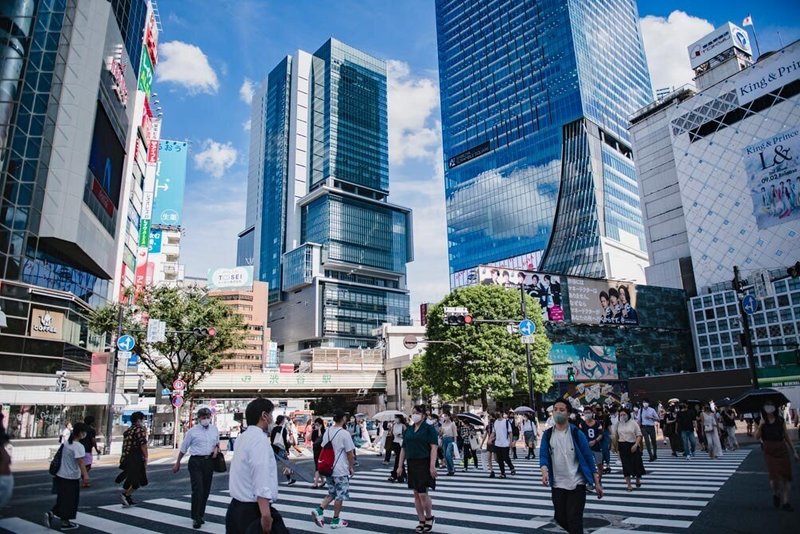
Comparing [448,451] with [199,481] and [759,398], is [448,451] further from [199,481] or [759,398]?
[759,398]

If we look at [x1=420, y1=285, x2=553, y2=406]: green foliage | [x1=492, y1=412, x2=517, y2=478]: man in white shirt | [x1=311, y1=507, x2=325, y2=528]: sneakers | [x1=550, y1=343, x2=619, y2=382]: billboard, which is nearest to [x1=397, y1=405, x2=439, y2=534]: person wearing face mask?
[x1=311, y1=507, x2=325, y2=528]: sneakers

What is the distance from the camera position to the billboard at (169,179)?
8506 cm

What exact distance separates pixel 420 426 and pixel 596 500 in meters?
3.94

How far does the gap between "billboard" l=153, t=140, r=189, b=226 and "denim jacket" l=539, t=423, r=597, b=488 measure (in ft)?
293

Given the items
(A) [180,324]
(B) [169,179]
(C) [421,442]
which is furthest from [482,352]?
(B) [169,179]

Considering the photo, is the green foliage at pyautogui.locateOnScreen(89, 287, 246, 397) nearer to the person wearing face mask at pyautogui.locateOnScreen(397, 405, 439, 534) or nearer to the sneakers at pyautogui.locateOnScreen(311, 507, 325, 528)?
the sneakers at pyautogui.locateOnScreen(311, 507, 325, 528)

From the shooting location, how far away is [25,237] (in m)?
30.3

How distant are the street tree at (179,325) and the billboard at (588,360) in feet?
112

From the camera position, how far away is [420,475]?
24.7ft

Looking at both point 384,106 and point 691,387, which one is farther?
point 384,106

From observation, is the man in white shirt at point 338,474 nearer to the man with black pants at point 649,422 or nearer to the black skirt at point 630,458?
the black skirt at point 630,458

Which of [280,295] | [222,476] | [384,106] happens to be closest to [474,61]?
[384,106]

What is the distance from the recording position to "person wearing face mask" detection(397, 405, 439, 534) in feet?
23.9

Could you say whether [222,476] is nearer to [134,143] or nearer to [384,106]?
[134,143]
